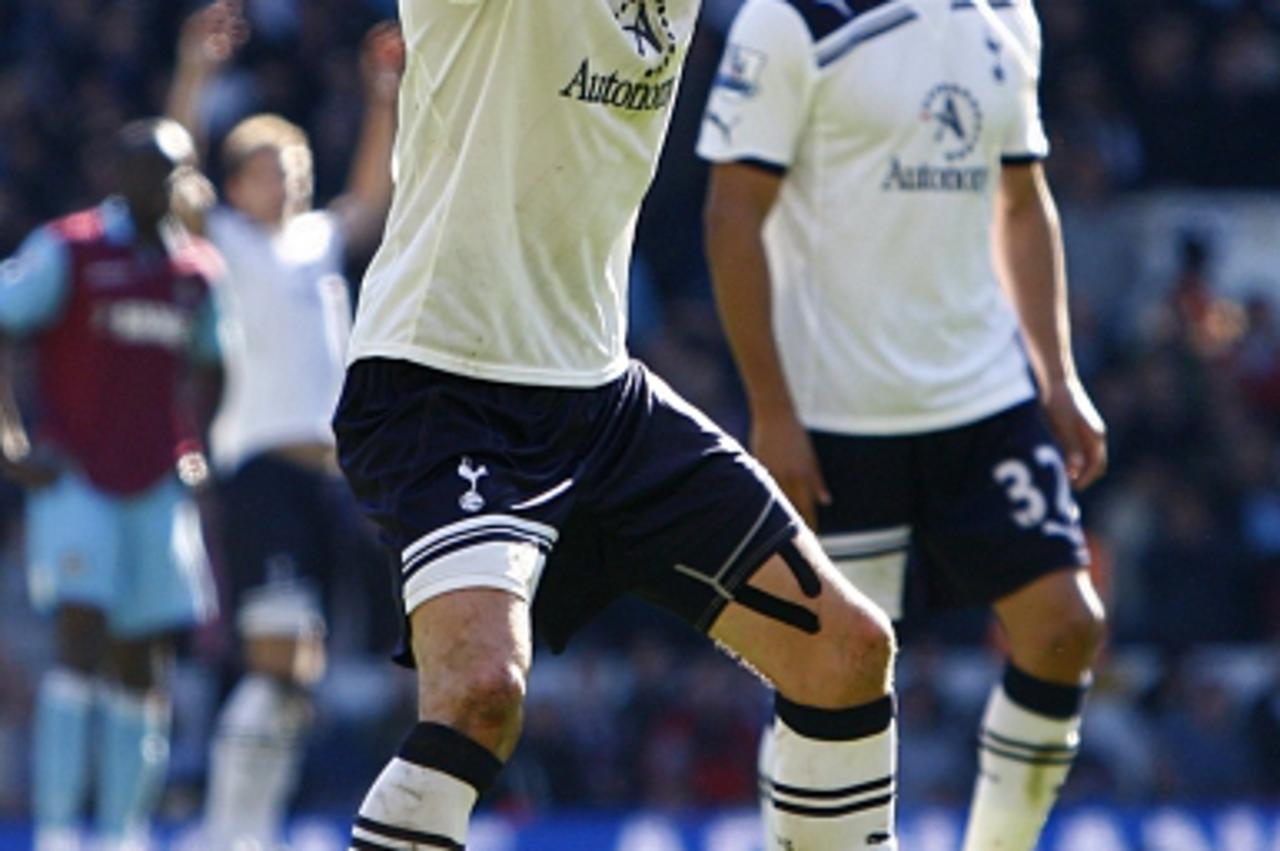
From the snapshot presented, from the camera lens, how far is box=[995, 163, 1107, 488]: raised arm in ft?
19.3

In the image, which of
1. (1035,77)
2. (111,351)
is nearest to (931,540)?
(1035,77)

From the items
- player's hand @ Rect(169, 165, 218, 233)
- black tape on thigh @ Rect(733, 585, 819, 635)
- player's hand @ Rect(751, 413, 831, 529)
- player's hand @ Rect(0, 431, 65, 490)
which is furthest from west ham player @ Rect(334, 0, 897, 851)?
player's hand @ Rect(169, 165, 218, 233)

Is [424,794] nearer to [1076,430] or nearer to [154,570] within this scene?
[1076,430]

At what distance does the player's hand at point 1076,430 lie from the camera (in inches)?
231

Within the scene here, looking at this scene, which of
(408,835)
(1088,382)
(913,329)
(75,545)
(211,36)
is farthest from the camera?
(1088,382)

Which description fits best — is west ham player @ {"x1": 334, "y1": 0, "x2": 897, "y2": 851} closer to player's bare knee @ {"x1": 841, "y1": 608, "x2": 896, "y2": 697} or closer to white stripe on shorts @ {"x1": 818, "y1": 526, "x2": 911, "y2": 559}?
player's bare knee @ {"x1": 841, "y1": 608, "x2": 896, "y2": 697}

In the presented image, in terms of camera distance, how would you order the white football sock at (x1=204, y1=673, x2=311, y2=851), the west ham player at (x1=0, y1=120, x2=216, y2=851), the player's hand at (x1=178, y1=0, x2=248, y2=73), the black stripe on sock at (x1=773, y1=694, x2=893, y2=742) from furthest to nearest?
1. the player's hand at (x1=178, y1=0, x2=248, y2=73)
2. the white football sock at (x1=204, y1=673, x2=311, y2=851)
3. the west ham player at (x1=0, y1=120, x2=216, y2=851)
4. the black stripe on sock at (x1=773, y1=694, x2=893, y2=742)

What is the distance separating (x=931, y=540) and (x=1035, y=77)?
1.11 meters

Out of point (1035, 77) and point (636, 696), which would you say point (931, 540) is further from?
point (636, 696)

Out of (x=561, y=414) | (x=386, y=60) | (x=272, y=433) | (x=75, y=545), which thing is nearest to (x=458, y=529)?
(x=561, y=414)

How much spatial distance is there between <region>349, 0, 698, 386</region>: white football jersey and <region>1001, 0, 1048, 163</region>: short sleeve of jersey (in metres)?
1.59

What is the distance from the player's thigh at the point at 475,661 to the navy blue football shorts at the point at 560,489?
68 millimetres

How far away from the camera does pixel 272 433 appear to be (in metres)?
8.85

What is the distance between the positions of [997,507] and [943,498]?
15 cm
